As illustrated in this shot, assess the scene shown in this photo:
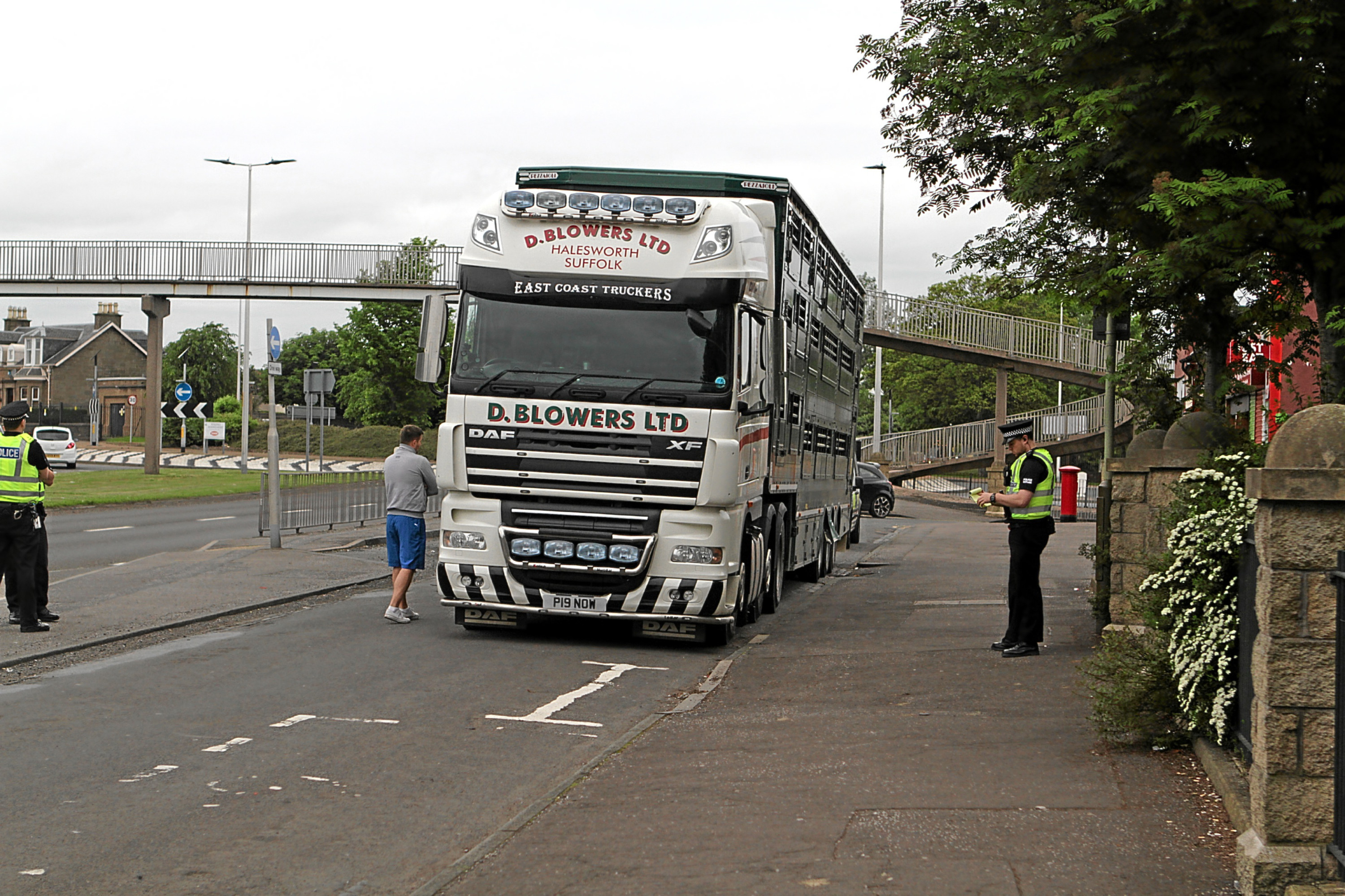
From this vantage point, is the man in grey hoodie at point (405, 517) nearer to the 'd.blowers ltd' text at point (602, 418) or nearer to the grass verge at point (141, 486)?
the 'd.blowers ltd' text at point (602, 418)

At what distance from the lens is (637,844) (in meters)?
5.62

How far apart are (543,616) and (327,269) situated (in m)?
28.7

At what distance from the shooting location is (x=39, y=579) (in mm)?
12070

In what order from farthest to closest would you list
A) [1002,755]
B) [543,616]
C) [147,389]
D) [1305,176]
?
1. [147,389]
2. [543,616]
3. [1305,176]
4. [1002,755]

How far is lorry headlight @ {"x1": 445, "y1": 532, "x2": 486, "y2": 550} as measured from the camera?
11859 mm

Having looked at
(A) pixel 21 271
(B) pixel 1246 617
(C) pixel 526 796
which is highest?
(A) pixel 21 271

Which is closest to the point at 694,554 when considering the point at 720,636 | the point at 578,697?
the point at 720,636

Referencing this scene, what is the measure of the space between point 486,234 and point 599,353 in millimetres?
1432

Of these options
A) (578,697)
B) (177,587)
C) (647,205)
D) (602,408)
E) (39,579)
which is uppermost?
(647,205)

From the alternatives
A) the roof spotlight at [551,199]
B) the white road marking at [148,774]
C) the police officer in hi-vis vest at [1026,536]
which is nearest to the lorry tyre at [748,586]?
the police officer in hi-vis vest at [1026,536]

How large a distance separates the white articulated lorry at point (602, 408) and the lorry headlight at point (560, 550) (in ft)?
0.04

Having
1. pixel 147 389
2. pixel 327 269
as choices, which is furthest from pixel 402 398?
pixel 327 269

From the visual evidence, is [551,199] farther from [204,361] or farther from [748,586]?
[204,361]

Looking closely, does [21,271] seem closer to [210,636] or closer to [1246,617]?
[210,636]
